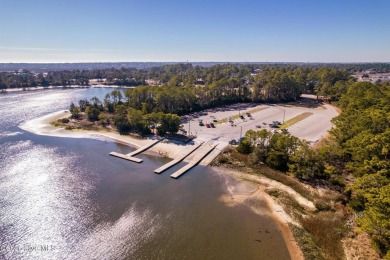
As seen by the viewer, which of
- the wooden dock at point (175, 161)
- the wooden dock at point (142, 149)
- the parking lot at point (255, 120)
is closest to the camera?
the wooden dock at point (175, 161)

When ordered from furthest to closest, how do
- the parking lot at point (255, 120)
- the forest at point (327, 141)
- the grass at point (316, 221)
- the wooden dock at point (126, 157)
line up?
the parking lot at point (255, 120) < the wooden dock at point (126, 157) < the forest at point (327, 141) < the grass at point (316, 221)

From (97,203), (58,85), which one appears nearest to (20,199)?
(97,203)

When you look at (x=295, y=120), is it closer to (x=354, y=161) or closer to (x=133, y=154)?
(x=354, y=161)

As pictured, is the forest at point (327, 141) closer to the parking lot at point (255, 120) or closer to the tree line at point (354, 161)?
the tree line at point (354, 161)


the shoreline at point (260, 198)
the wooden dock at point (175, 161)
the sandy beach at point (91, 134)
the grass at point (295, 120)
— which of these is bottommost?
the shoreline at point (260, 198)

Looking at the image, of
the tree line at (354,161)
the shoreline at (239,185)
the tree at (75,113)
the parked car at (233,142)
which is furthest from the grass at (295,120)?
the tree at (75,113)

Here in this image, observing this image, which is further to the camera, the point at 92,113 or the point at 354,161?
the point at 92,113

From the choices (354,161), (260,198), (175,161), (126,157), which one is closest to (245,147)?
(175,161)
